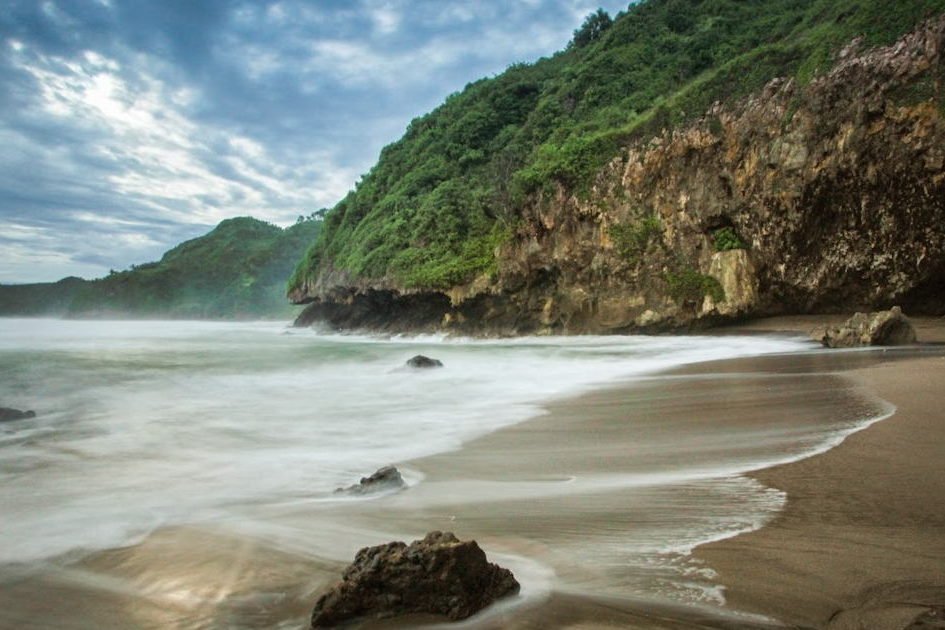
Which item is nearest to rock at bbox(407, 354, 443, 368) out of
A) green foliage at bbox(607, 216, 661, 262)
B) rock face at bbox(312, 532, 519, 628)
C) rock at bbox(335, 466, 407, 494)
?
rock at bbox(335, 466, 407, 494)

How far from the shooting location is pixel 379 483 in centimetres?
437

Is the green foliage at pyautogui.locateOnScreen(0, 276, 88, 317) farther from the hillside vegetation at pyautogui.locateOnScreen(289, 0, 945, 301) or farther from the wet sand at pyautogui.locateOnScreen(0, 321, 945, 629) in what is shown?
the wet sand at pyautogui.locateOnScreen(0, 321, 945, 629)

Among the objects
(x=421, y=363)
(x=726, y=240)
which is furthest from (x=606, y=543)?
(x=726, y=240)

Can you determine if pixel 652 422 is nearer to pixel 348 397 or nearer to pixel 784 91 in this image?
pixel 348 397

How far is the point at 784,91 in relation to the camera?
60.1 ft

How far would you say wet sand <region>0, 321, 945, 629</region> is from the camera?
227 centimetres

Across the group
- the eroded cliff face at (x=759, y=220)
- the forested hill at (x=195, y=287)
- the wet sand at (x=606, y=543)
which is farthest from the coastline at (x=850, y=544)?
the forested hill at (x=195, y=287)

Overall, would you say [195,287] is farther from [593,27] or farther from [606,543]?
[606,543]

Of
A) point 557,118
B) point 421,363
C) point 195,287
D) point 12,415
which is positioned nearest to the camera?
point 12,415

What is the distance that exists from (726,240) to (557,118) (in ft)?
42.1

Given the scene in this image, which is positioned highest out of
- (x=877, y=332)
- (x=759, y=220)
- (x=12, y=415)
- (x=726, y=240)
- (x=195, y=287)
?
(x=195, y=287)

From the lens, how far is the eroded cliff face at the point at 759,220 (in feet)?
52.0

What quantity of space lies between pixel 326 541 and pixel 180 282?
9300 cm

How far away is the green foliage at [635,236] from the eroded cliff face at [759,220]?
0.04 meters
